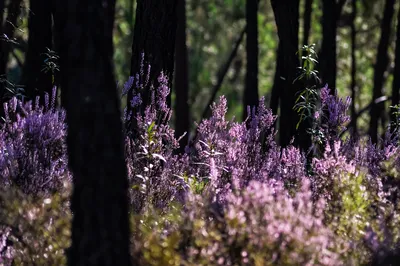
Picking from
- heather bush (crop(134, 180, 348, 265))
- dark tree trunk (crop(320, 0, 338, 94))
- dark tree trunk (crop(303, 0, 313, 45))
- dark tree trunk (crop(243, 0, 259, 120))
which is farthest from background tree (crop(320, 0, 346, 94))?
heather bush (crop(134, 180, 348, 265))

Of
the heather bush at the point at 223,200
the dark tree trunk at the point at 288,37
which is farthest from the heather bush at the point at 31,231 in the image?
the dark tree trunk at the point at 288,37

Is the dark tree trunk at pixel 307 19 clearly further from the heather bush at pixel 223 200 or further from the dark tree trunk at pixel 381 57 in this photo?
the heather bush at pixel 223 200

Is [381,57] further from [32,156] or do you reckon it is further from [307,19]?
[32,156]

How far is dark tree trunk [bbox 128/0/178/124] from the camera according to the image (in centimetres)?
1030

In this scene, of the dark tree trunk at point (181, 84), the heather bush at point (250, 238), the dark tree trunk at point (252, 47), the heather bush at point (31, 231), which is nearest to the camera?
the heather bush at point (250, 238)

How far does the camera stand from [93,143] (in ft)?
19.0

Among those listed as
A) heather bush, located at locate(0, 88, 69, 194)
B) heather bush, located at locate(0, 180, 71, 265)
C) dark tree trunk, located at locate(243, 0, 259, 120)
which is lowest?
heather bush, located at locate(0, 180, 71, 265)

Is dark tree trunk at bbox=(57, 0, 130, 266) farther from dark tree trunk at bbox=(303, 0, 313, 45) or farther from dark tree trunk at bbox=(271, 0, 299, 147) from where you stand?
dark tree trunk at bbox=(303, 0, 313, 45)

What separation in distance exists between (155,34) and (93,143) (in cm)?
470

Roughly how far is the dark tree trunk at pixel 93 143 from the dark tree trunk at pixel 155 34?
14.3 ft

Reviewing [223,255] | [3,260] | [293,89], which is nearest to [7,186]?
[3,260]

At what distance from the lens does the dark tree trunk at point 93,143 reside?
5.74 metres

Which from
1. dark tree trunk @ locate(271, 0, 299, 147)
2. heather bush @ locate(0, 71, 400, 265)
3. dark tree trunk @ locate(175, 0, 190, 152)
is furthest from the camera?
dark tree trunk @ locate(175, 0, 190, 152)

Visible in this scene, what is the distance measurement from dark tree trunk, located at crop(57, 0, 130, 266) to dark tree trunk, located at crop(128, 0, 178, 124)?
4365 mm
